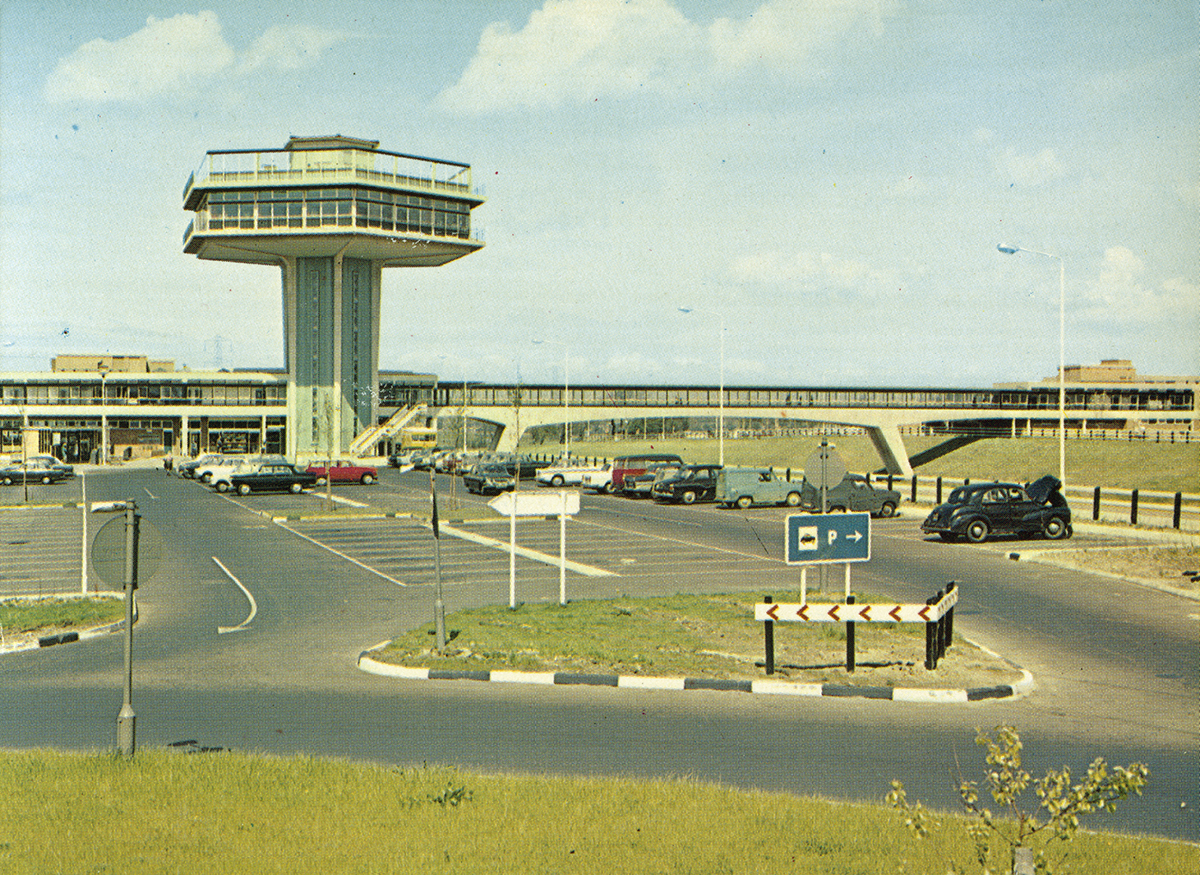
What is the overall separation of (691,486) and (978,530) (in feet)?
54.9

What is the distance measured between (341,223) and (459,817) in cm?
8088

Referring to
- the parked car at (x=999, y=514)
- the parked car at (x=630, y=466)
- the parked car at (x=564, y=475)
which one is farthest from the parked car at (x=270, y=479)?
the parked car at (x=999, y=514)

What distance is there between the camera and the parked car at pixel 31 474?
58.7 meters

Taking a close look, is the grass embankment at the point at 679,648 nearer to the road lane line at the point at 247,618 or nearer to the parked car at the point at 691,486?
the road lane line at the point at 247,618

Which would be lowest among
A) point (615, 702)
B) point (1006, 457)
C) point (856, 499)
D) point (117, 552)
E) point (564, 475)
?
point (615, 702)

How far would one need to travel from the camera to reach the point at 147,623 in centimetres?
1836

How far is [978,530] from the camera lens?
101 ft

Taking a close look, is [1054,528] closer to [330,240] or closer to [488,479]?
[488,479]

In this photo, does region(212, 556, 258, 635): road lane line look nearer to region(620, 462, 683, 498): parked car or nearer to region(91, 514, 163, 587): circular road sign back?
region(91, 514, 163, 587): circular road sign back

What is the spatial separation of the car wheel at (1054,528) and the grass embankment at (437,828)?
25501mm

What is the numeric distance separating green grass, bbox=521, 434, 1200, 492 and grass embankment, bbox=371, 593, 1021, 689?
115 feet

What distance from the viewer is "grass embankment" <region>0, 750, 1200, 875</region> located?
6883mm

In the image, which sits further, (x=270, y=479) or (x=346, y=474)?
(x=346, y=474)

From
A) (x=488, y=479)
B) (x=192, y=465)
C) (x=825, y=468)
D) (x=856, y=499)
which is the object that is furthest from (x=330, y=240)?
(x=825, y=468)
